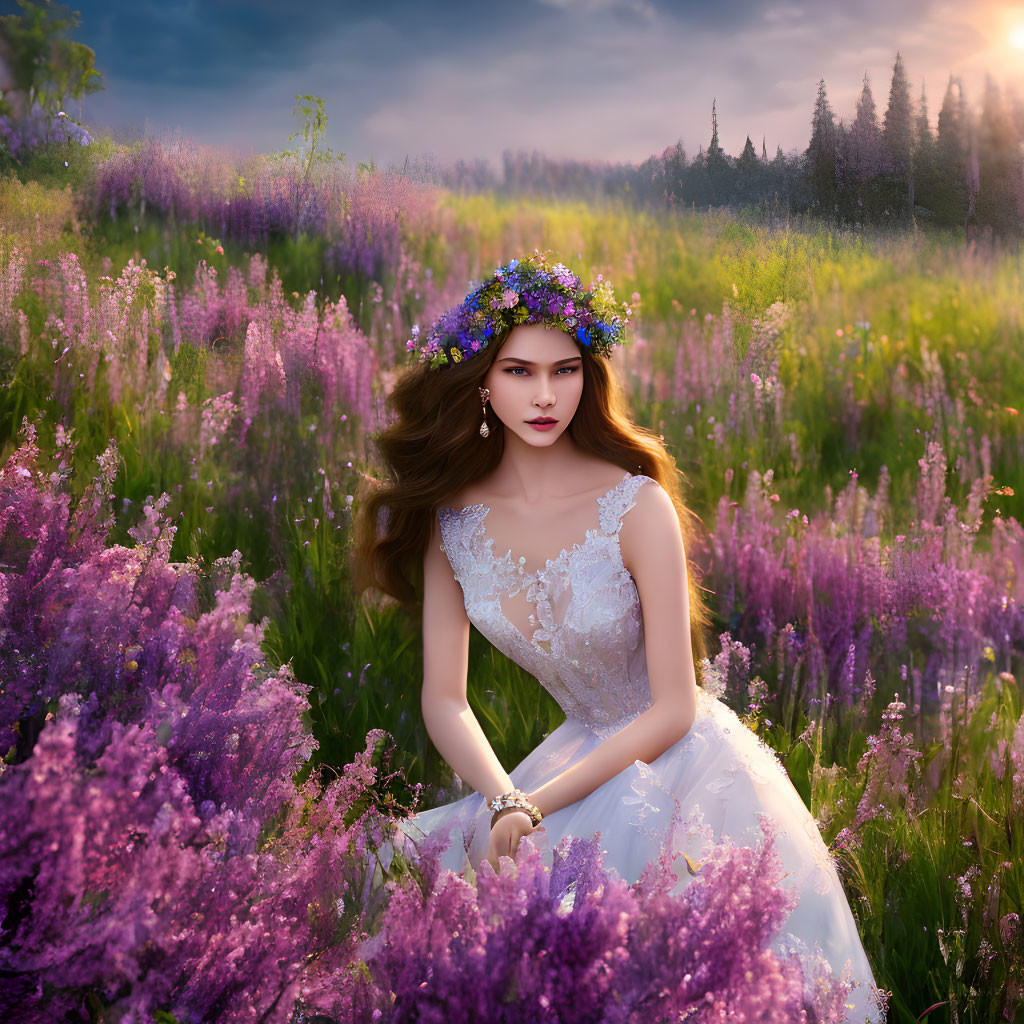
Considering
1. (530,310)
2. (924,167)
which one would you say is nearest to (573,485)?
(530,310)

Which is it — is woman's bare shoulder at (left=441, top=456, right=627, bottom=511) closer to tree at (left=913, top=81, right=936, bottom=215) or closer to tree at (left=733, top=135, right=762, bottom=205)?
tree at (left=733, top=135, right=762, bottom=205)

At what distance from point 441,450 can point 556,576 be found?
1.62 ft

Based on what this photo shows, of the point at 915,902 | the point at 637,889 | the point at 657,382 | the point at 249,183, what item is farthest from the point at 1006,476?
the point at 637,889

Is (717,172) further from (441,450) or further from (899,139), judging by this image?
(441,450)

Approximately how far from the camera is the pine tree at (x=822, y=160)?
147 inches

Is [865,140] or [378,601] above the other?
[865,140]

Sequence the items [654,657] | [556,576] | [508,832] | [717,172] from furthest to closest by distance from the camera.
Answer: [717,172] < [556,576] < [654,657] < [508,832]

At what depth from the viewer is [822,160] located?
393cm

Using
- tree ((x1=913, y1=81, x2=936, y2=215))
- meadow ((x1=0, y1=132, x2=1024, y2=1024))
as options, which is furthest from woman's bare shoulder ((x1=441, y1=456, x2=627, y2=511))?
tree ((x1=913, y1=81, x2=936, y2=215))

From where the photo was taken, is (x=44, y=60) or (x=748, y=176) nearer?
Result: (x=44, y=60)

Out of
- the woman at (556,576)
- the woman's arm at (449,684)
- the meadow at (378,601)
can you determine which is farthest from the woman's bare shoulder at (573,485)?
the meadow at (378,601)

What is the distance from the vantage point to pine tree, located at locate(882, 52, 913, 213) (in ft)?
12.5

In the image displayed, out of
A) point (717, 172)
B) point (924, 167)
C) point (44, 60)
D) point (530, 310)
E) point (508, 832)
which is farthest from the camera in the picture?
point (924, 167)

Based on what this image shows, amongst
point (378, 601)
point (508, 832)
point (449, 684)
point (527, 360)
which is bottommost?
point (508, 832)
